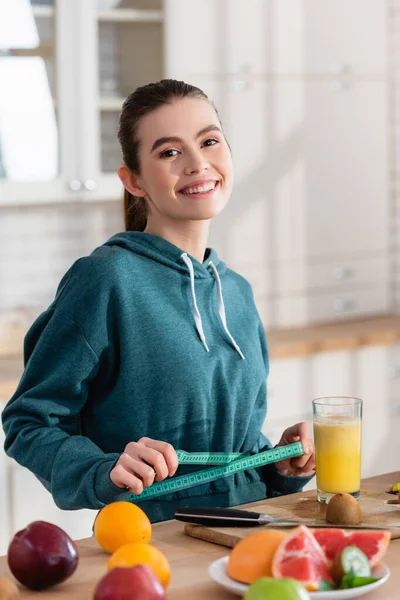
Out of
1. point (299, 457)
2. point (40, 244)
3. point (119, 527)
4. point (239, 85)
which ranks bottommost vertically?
point (40, 244)

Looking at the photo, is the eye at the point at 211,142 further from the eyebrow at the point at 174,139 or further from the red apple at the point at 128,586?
the red apple at the point at 128,586

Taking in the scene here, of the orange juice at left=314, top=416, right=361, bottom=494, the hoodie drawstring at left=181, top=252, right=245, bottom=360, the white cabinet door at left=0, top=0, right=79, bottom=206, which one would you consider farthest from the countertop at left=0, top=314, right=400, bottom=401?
the orange juice at left=314, top=416, right=361, bottom=494

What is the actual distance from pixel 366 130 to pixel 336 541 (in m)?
3.26

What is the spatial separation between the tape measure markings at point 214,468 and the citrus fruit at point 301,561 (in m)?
0.45

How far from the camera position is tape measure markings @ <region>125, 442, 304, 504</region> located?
5.43 ft

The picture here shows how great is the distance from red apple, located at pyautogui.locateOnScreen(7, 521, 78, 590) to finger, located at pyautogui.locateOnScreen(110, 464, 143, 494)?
0.69ft

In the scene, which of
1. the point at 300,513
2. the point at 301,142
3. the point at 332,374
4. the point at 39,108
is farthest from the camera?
the point at 301,142

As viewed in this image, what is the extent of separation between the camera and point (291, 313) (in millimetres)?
4238

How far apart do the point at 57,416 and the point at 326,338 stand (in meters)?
2.26

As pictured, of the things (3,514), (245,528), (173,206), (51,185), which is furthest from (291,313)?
(245,528)

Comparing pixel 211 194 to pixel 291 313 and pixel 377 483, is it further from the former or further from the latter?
pixel 291 313

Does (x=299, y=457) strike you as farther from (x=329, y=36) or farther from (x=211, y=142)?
(x=329, y=36)

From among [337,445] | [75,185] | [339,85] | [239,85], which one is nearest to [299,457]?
[337,445]

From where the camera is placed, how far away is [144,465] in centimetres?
147
